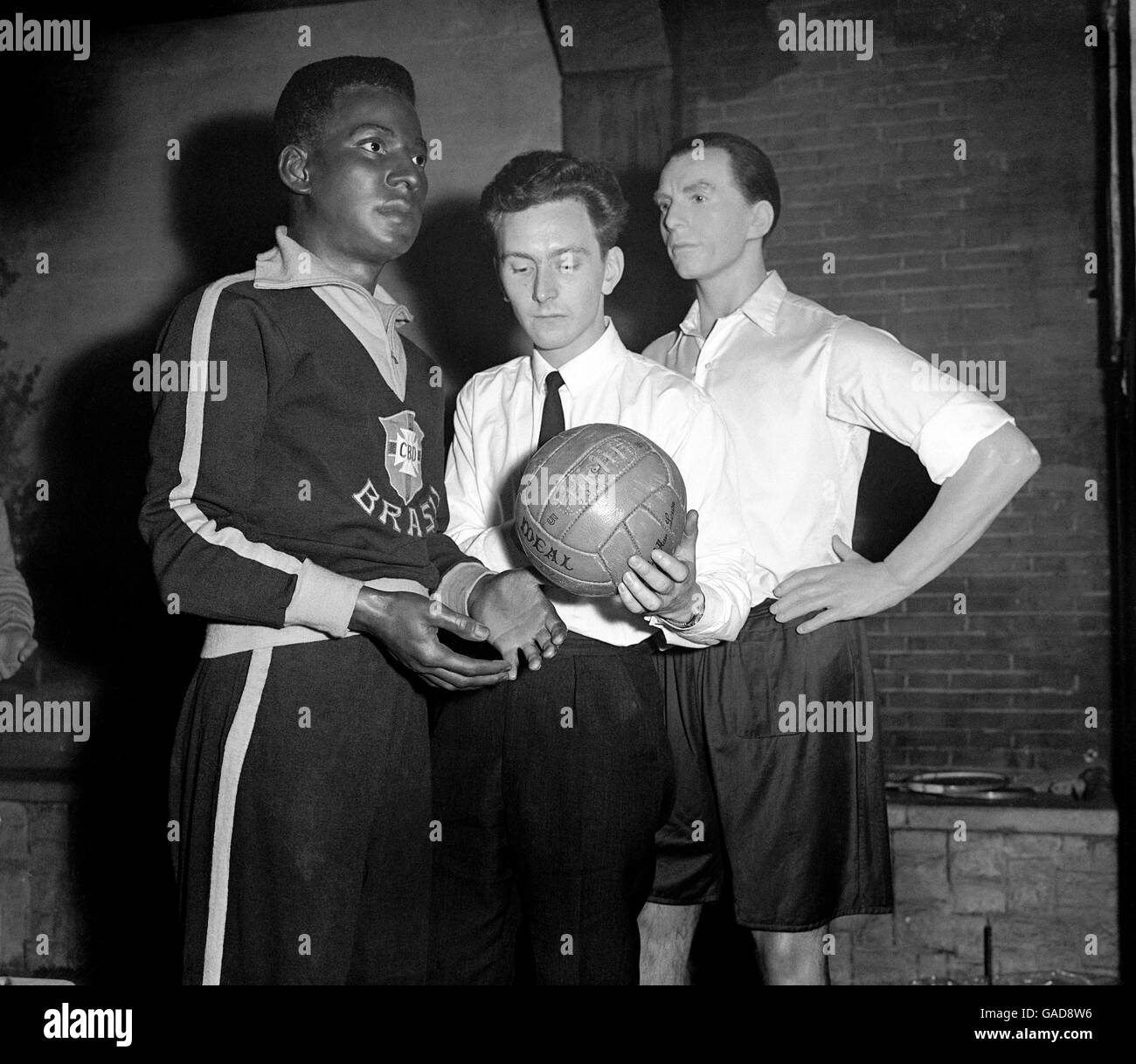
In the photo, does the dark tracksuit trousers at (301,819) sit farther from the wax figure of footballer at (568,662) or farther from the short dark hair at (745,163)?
the short dark hair at (745,163)

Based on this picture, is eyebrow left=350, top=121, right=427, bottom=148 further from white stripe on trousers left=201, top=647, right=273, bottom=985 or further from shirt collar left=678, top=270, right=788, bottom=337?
white stripe on trousers left=201, top=647, right=273, bottom=985

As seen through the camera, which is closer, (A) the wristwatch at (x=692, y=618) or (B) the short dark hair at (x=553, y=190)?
(A) the wristwatch at (x=692, y=618)

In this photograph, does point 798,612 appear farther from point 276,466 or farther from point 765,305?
point 276,466

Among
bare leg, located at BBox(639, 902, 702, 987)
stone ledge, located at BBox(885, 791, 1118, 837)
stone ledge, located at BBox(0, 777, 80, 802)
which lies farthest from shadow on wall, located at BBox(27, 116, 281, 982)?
stone ledge, located at BBox(885, 791, 1118, 837)

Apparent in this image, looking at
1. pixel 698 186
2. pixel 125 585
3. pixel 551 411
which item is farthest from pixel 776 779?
pixel 125 585

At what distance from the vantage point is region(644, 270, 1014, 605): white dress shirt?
266 cm

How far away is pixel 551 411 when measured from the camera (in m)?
2.43

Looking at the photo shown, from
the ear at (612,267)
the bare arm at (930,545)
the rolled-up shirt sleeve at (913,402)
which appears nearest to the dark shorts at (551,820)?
the bare arm at (930,545)

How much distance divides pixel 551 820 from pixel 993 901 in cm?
223

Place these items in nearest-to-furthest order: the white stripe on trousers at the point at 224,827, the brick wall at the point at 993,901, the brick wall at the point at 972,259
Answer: the white stripe on trousers at the point at 224,827 → the brick wall at the point at 993,901 → the brick wall at the point at 972,259

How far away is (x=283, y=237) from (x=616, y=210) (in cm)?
75

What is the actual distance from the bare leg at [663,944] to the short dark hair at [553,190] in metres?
1.64

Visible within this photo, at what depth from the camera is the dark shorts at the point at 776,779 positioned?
2.57 metres

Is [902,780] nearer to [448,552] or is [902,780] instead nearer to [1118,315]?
[1118,315]
